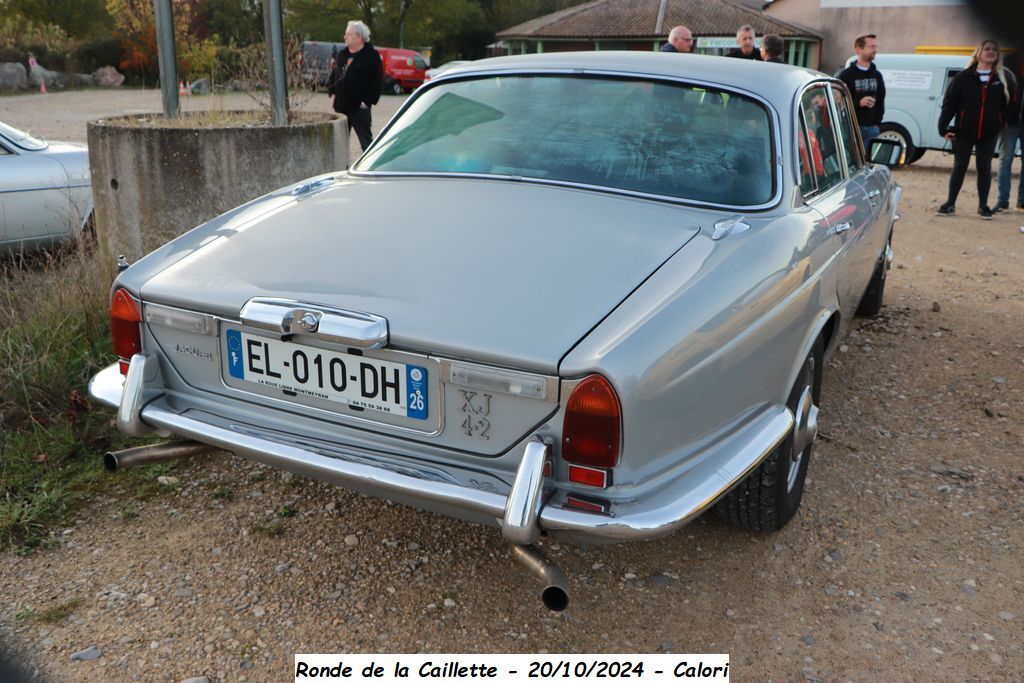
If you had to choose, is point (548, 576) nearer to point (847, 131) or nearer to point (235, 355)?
point (235, 355)

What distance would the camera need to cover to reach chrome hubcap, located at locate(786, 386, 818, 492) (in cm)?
310

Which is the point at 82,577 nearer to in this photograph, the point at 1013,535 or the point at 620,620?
the point at 620,620

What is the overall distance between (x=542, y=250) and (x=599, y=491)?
733mm

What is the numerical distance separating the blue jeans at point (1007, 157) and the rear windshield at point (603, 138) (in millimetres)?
7851

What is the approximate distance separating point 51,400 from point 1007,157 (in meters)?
9.63

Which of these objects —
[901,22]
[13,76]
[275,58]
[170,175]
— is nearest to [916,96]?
[275,58]

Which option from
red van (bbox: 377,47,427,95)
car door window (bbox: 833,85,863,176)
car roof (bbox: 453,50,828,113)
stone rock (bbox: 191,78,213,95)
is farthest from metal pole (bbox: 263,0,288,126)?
red van (bbox: 377,47,427,95)

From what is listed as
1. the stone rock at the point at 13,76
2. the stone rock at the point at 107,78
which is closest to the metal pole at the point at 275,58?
the stone rock at the point at 13,76

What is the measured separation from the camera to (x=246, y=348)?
2576 millimetres

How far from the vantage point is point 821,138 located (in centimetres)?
380

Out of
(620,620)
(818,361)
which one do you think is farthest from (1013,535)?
(620,620)

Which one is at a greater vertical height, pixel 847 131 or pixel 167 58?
pixel 167 58

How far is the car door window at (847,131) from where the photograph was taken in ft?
14.1

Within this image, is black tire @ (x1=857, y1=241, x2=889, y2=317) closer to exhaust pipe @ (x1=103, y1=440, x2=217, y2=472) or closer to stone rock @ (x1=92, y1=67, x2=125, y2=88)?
exhaust pipe @ (x1=103, y1=440, x2=217, y2=472)
